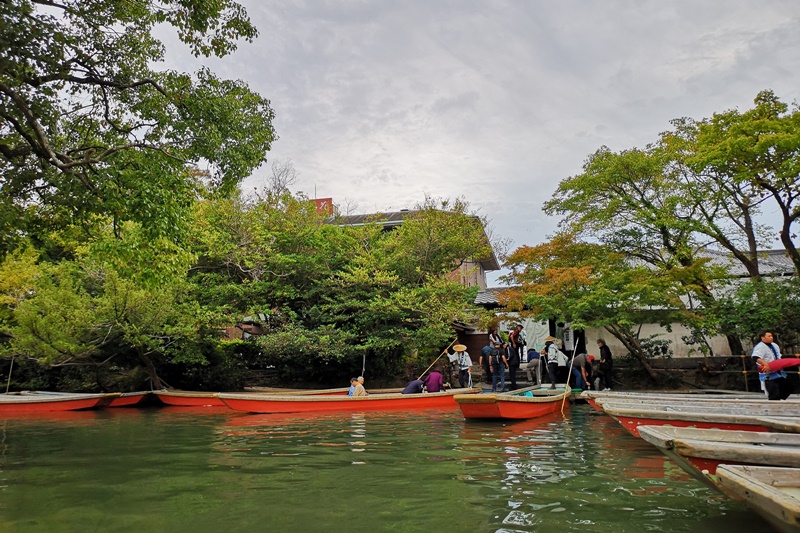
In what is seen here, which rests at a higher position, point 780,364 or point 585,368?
point 780,364

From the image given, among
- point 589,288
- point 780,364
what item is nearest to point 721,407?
point 780,364

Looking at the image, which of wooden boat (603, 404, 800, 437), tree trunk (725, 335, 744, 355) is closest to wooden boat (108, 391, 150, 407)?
wooden boat (603, 404, 800, 437)

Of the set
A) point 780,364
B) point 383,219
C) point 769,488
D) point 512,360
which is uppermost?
point 383,219

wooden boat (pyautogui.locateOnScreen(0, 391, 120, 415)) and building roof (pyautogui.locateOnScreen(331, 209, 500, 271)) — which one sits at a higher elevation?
building roof (pyautogui.locateOnScreen(331, 209, 500, 271))

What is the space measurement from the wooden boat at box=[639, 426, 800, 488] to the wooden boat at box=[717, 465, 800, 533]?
0.25m

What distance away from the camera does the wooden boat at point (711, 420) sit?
215 inches

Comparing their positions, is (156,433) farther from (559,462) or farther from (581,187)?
(581,187)

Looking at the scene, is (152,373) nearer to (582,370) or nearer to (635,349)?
(582,370)

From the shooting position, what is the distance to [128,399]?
57.0 feet

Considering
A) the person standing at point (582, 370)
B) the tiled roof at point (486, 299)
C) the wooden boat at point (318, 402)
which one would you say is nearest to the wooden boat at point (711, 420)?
the wooden boat at point (318, 402)

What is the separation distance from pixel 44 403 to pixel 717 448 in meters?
17.8

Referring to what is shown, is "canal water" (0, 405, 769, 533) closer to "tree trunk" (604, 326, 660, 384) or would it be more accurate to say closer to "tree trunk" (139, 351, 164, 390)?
"tree trunk" (139, 351, 164, 390)

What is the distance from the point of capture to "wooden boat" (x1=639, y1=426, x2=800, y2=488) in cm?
377

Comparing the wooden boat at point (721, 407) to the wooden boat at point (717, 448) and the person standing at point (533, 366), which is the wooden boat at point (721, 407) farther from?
the person standing at point (533, 366)
